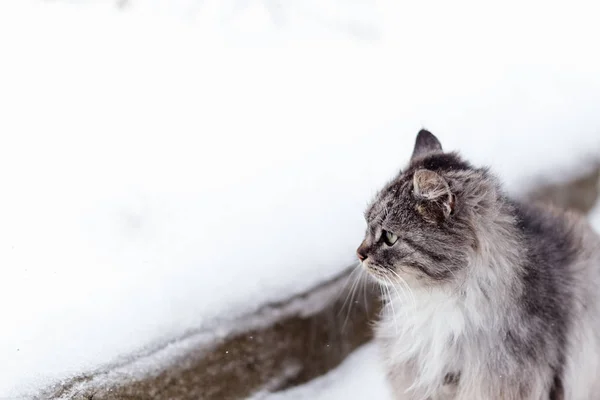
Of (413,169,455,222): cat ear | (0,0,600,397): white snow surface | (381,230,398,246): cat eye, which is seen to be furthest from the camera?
(0,0,600,397): white snow surface

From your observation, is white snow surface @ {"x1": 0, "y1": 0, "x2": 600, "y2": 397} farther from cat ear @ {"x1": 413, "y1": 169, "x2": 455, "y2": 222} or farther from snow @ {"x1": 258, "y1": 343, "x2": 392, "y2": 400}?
cat ear @ {"x1": 413, "y1": 169, "x2": 455, "y2": 222}

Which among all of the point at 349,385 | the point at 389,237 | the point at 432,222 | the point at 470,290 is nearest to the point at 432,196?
the point at 432,222

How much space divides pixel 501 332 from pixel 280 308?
847 millimetres

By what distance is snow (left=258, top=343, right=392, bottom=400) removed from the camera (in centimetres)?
259

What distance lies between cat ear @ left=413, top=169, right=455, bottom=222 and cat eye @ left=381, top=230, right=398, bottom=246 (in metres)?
0.12

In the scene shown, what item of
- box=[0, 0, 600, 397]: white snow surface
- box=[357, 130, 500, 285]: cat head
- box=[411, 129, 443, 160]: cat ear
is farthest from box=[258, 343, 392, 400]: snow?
box=[411, 129, 443, 160]: cat ear

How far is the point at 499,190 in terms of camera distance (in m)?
2.05

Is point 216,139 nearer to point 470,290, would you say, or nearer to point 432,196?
point 432,196

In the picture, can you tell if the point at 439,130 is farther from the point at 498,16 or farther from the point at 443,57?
the point at 498,16

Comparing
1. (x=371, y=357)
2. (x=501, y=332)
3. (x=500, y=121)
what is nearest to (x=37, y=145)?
(x=371, y=357)

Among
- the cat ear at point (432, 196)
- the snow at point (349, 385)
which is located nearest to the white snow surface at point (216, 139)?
the snow at point (349, 385)

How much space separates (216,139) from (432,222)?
46.0 inches

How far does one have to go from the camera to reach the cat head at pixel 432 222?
189 cm

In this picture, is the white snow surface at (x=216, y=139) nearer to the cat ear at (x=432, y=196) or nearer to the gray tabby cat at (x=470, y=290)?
the gray tabby cat at (x=470, y=290)
